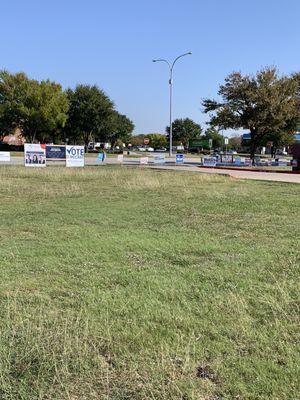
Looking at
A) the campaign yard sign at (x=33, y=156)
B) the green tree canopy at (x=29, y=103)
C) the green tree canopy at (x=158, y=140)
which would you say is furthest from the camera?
the green tree canopy at (x=158, y=140)

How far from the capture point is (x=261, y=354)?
370 centimetres

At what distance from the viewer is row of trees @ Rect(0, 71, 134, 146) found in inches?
2832

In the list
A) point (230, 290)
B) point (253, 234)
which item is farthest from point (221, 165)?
point (230, 290)

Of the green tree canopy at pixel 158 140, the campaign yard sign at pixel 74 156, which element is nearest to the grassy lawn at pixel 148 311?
the campaign yard sign at pixel 74 156

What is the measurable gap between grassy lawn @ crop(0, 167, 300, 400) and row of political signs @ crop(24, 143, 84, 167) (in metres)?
26.4

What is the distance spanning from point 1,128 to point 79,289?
76071 millimetres

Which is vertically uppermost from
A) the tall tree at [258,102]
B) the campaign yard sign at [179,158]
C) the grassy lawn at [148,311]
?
the tall tree at [258,102]

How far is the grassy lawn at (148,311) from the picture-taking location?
3.29 meters

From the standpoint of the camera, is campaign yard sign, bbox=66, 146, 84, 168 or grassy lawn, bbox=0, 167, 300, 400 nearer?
grassy lawn, bbox=0, 167, 300, 400

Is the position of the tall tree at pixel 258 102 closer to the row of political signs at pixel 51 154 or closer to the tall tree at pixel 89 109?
the row of political signs at pixel 51 154

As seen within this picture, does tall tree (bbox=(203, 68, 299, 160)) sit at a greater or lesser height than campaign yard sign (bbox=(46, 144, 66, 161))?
greater

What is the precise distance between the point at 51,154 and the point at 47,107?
34.3 m

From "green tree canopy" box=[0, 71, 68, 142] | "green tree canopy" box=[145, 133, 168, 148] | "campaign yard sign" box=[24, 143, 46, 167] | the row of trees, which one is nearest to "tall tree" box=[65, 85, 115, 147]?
the row of trees

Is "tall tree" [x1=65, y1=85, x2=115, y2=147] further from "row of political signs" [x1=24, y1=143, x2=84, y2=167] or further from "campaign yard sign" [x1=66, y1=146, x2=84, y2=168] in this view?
"campaign yard sign" [x1=66, y1=146, x2=84, y2=168]
